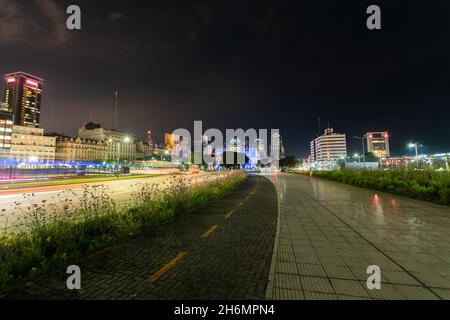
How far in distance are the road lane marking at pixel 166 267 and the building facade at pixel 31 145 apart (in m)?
129

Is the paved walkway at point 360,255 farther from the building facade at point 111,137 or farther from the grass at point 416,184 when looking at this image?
the building facade at point 111,137

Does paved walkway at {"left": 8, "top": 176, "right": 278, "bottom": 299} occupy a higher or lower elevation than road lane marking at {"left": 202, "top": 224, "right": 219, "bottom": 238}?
lower

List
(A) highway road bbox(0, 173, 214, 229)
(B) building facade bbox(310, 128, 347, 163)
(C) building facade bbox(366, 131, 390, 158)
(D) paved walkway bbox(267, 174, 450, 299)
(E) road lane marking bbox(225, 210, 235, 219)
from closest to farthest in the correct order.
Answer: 1. (D) paved walkway bbox(267, 174, 450, 299)
2. (A) highway road bbox(0, 173, 214, 229)
3. (E) road lane marking bbox(225, 210, 235, 219)
4. (C) building facade bbox(366, 131, 390, 158)
5. (B) building facade bbox(310, 128, 347, 163)

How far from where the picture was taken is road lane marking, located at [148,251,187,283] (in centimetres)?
398

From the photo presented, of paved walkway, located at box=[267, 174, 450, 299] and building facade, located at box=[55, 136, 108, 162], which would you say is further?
building facade, located at box=[55, 136, 108, 162]

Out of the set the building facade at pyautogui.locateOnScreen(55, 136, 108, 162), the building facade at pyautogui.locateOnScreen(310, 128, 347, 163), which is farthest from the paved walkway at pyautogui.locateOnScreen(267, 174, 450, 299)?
the building facade at pyautogui.locateOnScreen(310, 128, 347, 163)

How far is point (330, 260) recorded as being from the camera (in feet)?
16.1

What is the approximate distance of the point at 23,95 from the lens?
17288 centimetres

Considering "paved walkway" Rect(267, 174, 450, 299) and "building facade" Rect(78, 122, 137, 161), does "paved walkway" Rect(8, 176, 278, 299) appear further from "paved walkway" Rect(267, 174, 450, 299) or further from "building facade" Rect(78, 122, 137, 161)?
"building facade" Rect(78, 122, 137, 161)

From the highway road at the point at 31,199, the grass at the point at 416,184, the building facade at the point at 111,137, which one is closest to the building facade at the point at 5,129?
the building facade at the point at 111,137

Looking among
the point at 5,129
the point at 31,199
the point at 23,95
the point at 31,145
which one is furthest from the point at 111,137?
the point at 31,199

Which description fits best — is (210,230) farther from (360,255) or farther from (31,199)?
(31,199)

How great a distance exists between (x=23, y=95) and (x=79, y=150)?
305ft
